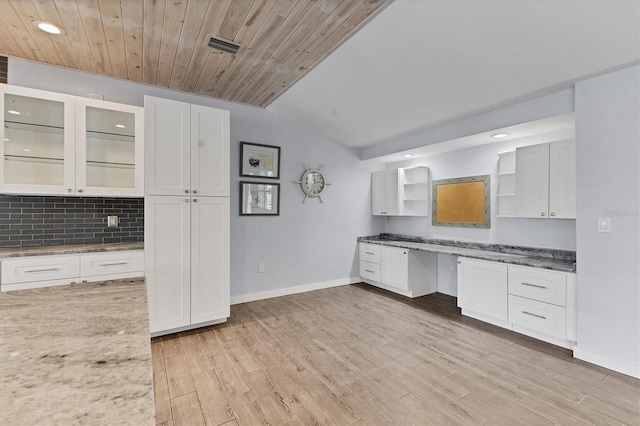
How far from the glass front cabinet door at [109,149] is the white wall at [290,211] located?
48 cm

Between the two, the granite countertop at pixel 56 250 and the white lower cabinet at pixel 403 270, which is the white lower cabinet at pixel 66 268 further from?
the white lower cabinet at pixel 403 270

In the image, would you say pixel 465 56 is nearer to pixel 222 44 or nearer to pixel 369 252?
pixel 222 44

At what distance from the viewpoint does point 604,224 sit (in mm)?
2430

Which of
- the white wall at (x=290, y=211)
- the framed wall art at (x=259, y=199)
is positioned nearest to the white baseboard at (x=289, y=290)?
the white wall at (x=290, y=211)

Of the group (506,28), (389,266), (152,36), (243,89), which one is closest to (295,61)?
(243,89)

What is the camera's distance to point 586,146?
253 centimetres

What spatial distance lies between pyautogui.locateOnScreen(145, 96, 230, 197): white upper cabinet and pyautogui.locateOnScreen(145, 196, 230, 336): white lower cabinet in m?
0.14

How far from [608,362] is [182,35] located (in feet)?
14.0

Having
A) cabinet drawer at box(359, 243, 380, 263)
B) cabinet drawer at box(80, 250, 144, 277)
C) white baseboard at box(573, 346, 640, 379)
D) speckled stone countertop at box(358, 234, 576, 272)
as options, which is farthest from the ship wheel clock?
white baseboard at box(573, 346, 640, 379)

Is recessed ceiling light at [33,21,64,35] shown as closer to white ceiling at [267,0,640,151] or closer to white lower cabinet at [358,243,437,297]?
white ceiling at [267,0,640,151]

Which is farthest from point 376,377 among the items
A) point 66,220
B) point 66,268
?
point 66,220

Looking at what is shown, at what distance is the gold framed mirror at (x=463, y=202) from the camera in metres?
3.95

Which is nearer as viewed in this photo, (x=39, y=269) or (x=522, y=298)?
(x=39, y=269)

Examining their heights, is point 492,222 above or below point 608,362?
above
